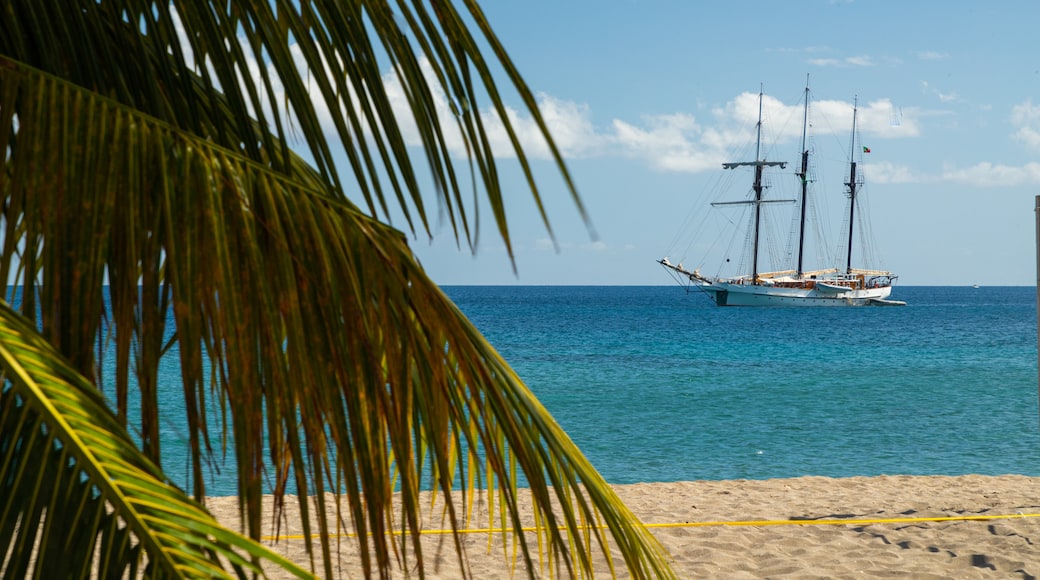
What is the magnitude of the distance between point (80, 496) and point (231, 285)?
0.26 metres

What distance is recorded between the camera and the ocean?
43.0 ft

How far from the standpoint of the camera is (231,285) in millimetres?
925

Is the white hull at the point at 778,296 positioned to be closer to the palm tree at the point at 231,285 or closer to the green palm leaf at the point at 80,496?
the palm tree at the point at 231,285

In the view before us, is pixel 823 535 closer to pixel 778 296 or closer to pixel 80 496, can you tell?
pixel 80 496

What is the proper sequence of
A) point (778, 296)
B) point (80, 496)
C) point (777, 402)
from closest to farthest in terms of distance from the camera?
point (80, 496)
point (777, 402)
point (778, 296)

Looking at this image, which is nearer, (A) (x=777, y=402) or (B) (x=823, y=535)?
(B) (x=823, y=535)

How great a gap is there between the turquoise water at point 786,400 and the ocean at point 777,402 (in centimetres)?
5

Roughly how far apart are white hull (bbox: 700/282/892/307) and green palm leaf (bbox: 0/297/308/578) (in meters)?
59.0

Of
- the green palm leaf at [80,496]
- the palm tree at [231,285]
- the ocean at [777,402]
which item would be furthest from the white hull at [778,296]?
the green palm leaf at [80,496]

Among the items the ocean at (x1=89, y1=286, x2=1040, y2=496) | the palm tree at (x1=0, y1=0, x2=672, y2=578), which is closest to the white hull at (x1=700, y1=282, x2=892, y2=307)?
the ocean at (x1=89, y1=286, x2=1040, y2=496)

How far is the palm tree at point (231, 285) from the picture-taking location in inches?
29.7

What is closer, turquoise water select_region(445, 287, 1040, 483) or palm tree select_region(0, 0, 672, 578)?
palm tree select_region(0, 0, 672, 578)

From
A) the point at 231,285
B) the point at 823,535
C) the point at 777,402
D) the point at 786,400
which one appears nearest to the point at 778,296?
the point at 786,400

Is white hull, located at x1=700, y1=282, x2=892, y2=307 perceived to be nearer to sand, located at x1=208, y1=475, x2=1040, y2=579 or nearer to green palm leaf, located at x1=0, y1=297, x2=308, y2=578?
sand, located at x1=208, y1=475, x2=1040, y2=579
